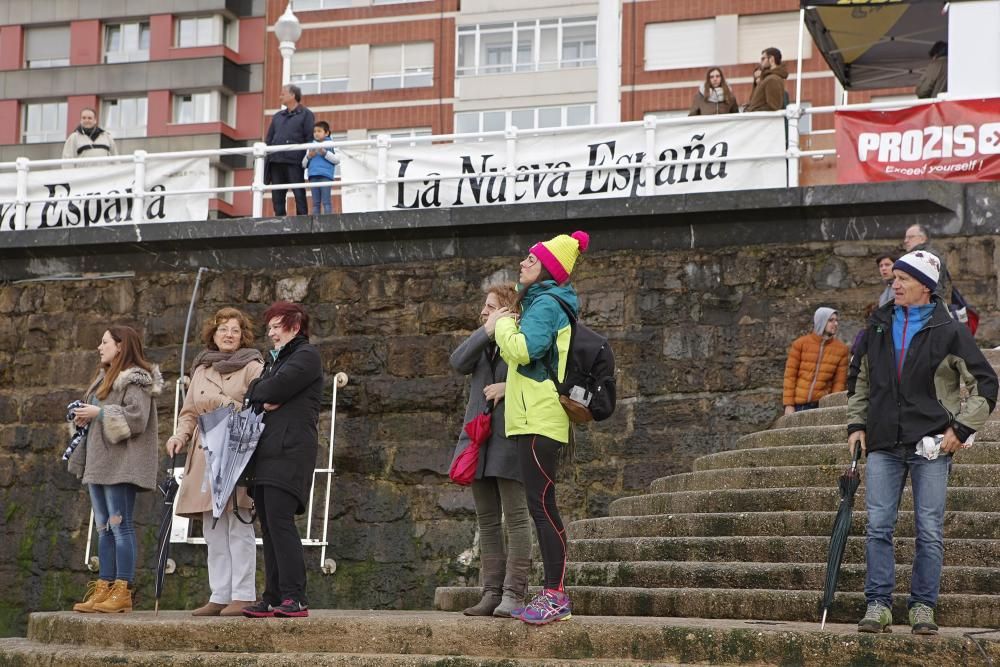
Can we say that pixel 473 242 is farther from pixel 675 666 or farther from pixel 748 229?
pixel 675 666

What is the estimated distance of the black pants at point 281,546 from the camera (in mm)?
7492

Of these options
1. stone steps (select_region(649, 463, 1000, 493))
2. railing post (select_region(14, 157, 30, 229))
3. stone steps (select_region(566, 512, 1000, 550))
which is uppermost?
railing post (select_region(14, 157, 30, 229))

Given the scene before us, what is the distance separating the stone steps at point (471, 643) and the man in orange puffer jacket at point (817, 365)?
4.38 meters

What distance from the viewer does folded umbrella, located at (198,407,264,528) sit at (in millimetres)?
7695

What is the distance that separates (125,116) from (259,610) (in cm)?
4205

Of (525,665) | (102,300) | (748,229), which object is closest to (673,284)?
(748,229)

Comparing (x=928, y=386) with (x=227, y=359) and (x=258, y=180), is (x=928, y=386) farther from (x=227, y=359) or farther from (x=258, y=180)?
(x=258, y=180)

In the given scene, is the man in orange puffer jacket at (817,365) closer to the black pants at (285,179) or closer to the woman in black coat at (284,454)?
the woman in black coat at (284,454)

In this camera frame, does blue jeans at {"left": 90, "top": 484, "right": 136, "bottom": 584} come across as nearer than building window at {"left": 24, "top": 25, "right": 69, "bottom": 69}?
Yes

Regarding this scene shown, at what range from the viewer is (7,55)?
48.3 metres

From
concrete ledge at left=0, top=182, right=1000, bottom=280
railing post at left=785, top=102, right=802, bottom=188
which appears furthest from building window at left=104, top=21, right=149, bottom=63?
railing post at left=785, top=102, right=802, bottom=188

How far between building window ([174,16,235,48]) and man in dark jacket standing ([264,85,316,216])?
1294 inches

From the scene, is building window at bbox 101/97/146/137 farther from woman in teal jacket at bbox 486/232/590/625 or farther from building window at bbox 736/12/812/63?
woman in teal jacket at bbox 486/232/590/625

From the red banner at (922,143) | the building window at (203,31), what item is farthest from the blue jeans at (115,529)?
the building window at (203,31)
